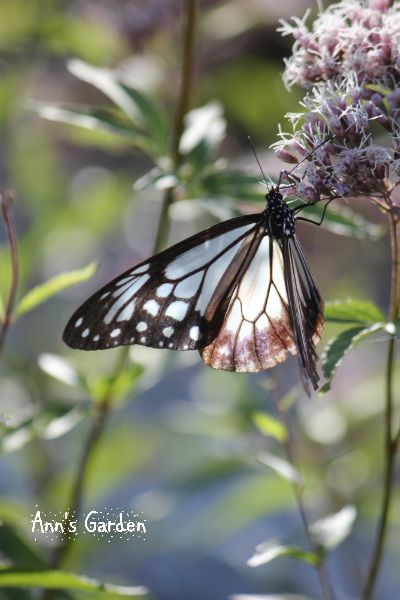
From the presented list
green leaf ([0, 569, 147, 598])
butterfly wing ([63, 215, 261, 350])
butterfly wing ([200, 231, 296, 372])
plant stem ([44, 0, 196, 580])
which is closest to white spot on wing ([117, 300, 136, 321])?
butterfly wing ([63, 215, 261, 350])

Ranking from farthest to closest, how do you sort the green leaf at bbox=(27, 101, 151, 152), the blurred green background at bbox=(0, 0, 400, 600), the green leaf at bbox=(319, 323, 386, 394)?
the blurred green background at bbox=(0, 0, 400, 600) → the green leaf at bbox=(27, 101, 151, 152) → the green leaf at bbox=(319, 323, 386, 394)

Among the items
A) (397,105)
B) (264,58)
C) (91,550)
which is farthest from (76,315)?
(264,58)

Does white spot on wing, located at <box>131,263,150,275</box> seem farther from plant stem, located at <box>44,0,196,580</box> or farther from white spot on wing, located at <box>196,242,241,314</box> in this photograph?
plant stem, located at <box>44,0,196,580</box>

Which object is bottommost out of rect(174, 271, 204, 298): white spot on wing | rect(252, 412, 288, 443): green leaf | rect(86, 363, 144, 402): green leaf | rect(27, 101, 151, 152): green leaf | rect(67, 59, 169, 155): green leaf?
rect(252, 412, 288, 443): green leaf

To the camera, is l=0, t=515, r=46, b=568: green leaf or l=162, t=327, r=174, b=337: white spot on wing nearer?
l=162, t=327, r=174, b=337: white spot on wing

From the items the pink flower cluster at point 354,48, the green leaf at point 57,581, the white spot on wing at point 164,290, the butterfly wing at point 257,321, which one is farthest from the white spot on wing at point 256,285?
the green leaf at point 57,581

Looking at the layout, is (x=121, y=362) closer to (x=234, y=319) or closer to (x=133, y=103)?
(x=234, y=319)

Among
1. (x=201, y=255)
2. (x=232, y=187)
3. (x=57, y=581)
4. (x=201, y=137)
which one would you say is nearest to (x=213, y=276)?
(x=201, y=255)
